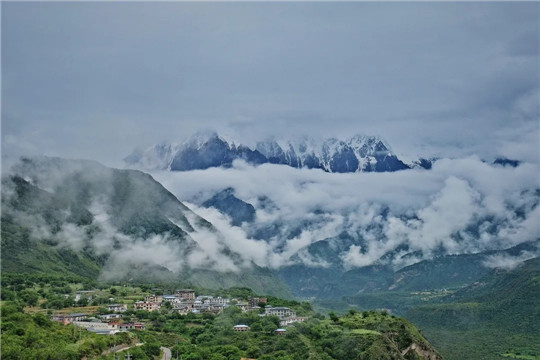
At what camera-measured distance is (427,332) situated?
190m

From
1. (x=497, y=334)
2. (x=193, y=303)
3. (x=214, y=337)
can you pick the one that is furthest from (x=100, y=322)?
(x=497, y=334)

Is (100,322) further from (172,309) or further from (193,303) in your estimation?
(193,303)

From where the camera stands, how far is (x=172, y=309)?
116 meters

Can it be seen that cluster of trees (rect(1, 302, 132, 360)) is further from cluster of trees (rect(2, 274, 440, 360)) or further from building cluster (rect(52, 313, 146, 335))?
building cluster (rect(52, 313, 146, 335))

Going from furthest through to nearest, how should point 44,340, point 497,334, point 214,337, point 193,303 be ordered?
point 497,334
point 193,303
point 214,337
point 44,340

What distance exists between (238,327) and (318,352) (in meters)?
16.8

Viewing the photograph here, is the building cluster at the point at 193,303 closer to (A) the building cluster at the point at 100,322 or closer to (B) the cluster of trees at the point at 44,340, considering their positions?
(A) the building cluster at the point at 100,322

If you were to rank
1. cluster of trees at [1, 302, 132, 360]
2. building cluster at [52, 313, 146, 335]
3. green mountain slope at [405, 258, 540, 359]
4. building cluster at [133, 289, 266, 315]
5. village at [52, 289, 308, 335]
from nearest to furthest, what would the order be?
cluster of trees at [1, 302, 132, 360]
building cluster at [52, 313, 146, 335]
village at [52, 289, 308, 335]
building cluster at [133, 289, 266, 315]
green mountain slope at [405, 258, 540, 359]

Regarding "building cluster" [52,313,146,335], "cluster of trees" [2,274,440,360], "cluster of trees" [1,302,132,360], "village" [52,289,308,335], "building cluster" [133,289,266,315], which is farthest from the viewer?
"building cluster" [133,289,266,315]

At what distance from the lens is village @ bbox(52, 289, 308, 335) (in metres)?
94.1

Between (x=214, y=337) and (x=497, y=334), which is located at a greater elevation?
(x=214, y=337)

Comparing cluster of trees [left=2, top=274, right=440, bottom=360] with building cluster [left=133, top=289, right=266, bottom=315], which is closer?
cluster of trees [left=2, top=274, right=440, bottom=360]

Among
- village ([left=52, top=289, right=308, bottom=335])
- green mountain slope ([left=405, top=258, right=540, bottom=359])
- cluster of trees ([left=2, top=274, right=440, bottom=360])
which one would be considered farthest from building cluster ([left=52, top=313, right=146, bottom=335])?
green mountain slope ([left=405, top=258, right=540, bottom=359])

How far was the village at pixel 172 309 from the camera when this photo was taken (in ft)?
309
